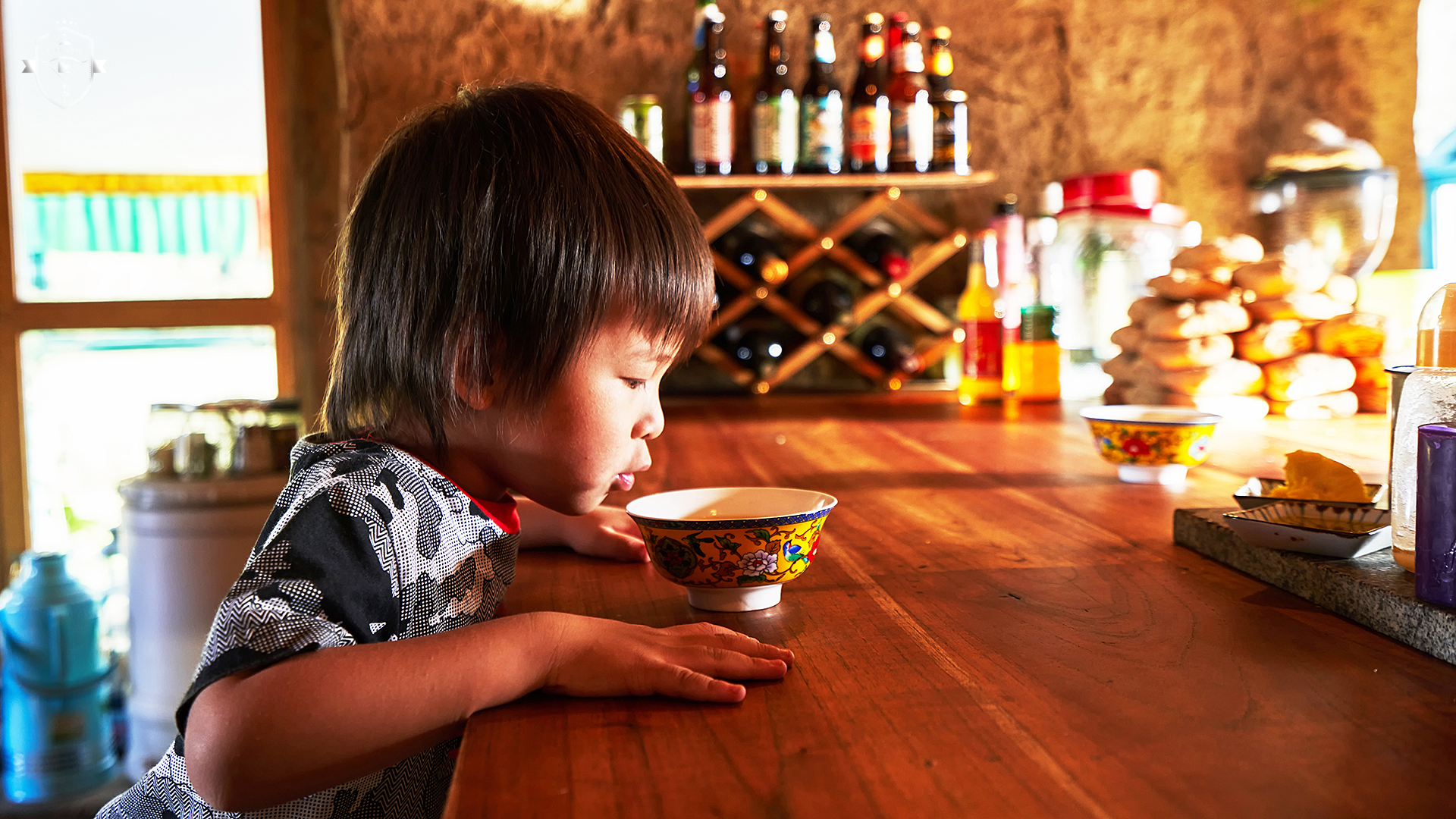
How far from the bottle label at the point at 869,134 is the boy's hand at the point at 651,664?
1486 mm

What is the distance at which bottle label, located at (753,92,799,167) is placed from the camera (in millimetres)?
1815

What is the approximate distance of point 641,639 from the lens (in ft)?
1.65

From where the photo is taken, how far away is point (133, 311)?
7.69 feet

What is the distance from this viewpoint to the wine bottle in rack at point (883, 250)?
1.92m

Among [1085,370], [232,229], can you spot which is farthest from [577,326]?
[232,229]

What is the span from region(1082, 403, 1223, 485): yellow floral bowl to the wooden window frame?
187 centimetres

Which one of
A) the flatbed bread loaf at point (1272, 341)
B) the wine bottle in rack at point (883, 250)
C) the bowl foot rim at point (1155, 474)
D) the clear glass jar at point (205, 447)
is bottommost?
the clear glass jar at point (205, 447)

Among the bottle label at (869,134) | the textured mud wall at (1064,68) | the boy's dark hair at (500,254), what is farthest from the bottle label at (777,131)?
the boy's dark hair at (500,254)

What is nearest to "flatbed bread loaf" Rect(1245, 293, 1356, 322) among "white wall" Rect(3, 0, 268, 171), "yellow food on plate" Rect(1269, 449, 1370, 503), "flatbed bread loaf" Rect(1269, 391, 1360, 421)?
"flatbed bread loaf" Rect(1269, 391, 1360, 421)

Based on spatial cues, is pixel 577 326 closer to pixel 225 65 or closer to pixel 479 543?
pixel 479 543

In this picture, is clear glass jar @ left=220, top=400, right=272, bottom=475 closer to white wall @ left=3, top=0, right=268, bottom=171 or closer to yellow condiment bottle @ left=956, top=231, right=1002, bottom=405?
white wall @ left=3, top=0, right=268, bottom=171

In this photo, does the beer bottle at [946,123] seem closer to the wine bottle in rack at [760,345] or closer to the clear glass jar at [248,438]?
the wine bottle in rack at [760,345]

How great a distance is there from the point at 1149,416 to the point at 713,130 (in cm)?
106

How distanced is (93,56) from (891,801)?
2.63 metres
